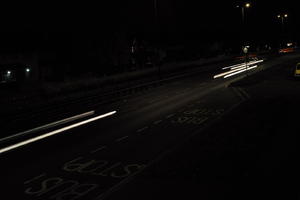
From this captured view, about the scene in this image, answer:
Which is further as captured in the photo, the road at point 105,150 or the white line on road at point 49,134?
the white line on road at point 49,134

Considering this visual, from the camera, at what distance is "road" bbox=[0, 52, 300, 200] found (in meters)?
10.3

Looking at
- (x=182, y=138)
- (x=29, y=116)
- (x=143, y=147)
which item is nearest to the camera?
(x=143, y=147)

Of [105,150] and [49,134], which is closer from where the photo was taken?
[105,150]

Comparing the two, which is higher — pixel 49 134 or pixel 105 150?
pixel 49 134

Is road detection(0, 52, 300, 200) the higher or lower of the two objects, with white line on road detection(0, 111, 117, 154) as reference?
lower

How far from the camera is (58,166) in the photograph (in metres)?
12.1

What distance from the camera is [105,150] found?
1382 centimetres

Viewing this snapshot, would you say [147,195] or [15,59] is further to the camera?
[15,59]

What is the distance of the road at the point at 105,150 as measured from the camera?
33.9 ft

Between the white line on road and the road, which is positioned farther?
the white line on road

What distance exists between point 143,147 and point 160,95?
15.4 metres

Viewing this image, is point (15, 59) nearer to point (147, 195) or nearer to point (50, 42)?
point (50, 42)

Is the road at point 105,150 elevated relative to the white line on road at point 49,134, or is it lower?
lower

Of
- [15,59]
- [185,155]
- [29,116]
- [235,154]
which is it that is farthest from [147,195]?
[15,59]
